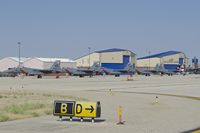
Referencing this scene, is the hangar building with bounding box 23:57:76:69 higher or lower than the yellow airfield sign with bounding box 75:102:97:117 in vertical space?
higher

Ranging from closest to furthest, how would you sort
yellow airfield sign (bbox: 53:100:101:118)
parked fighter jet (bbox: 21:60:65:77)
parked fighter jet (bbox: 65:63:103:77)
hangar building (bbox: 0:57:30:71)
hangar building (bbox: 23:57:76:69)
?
yellow airfield sign (bbox: 53:100:101:118) → parked fighter jet (bbox: 21:60:65:77) → parked fighter jet (bbox: 65:63:103:77) → hangar building (bbox: 23:57:76:69) → hangar building (bbox: 0:57:30:71)

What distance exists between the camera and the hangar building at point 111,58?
192250mm

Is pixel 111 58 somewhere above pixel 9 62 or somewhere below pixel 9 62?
above

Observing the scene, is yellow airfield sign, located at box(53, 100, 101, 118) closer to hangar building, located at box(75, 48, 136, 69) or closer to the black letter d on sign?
the black letter d on sign

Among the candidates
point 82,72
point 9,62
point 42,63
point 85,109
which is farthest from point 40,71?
point 85,109

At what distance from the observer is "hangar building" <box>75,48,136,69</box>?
192 meters

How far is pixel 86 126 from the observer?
16.9 meters

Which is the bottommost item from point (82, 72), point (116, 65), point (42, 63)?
point (82, 72)

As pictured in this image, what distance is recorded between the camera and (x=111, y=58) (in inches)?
7603

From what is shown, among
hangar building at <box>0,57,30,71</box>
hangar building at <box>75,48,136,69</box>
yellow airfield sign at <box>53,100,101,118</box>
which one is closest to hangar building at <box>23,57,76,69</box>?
hangar building at <box>0,57,30,71</box>

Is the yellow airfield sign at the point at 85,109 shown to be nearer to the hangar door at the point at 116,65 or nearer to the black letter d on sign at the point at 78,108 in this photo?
the black letter d on sign at the point at 78,108

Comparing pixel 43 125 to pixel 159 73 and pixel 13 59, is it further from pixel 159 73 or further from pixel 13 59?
pixel 13 59

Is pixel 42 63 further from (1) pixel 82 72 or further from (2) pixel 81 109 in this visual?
(2) pixel 81 109

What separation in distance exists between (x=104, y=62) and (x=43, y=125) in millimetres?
175311
